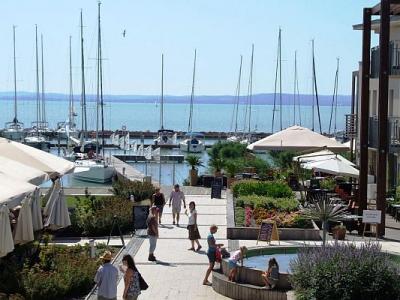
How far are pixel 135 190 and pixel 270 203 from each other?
621 centimetres

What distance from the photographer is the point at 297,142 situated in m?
39.0

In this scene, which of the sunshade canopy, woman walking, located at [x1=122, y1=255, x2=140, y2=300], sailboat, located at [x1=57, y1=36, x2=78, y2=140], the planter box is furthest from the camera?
sailboat, located at [x1=57, y1=36, x2=78, y2=140]

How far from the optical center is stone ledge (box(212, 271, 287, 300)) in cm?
1784

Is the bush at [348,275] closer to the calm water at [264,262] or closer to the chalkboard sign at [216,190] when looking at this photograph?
the calm water at [264,262]

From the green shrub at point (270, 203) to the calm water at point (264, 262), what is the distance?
23.1 feet

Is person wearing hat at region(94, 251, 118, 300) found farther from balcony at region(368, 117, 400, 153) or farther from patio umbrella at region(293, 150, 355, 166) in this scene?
patio umbrella at region(293, 150, 355, 166)

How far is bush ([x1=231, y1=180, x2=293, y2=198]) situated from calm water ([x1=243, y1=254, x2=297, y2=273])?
10.6 meters

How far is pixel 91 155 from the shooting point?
66.8 meters

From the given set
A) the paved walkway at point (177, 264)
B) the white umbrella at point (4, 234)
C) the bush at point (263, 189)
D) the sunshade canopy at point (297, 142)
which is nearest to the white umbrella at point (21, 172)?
the white umbrella at point (4, 234)

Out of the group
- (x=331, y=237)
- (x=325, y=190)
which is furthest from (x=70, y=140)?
(x=331, y=237)

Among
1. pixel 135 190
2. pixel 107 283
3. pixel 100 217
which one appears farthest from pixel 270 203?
pixel 107 283

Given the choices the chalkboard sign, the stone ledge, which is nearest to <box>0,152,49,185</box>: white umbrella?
the stone ledge

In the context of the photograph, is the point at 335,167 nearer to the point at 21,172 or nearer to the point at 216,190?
the point at 216,190

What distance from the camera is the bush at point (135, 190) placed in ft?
110
